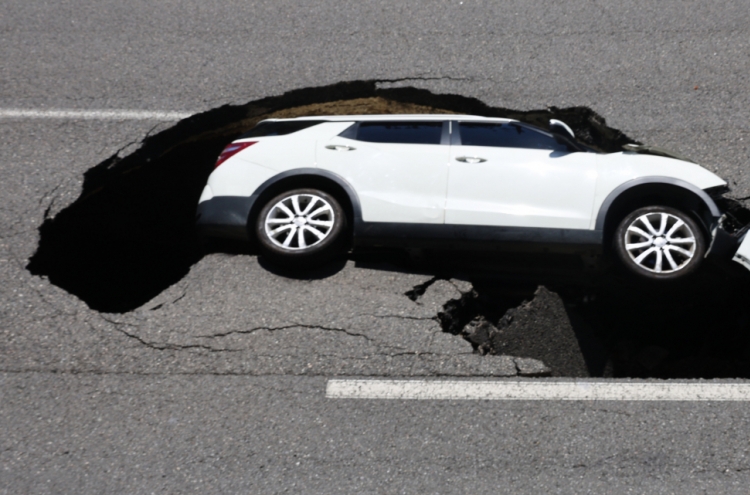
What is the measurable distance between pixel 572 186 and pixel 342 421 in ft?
9.36

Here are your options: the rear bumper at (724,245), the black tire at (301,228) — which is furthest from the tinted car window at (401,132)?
the rear bumper at (724,245)

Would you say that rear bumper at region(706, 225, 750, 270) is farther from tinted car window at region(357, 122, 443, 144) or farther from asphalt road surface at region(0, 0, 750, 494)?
tinted car window at region(357, 122, 443, 144)

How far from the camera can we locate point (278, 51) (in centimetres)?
961

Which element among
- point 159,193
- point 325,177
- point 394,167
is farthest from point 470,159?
point 159,193

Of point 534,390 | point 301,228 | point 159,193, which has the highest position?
point 301,228

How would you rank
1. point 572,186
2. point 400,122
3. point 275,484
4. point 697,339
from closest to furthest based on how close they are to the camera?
point 275,484 < point 572,186 < point 400,122 < point 697,339

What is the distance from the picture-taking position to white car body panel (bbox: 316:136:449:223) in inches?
272

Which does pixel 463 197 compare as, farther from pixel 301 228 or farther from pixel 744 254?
pixel 744 254

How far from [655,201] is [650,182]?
13.5 inches

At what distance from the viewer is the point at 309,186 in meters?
7.18

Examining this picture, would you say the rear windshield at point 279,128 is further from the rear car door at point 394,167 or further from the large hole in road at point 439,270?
the large hole in road at point 439,270

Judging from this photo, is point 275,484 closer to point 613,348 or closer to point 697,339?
point 613,348

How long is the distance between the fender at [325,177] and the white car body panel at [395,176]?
0.13 feet

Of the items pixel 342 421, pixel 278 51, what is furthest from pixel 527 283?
pixel 278 51
